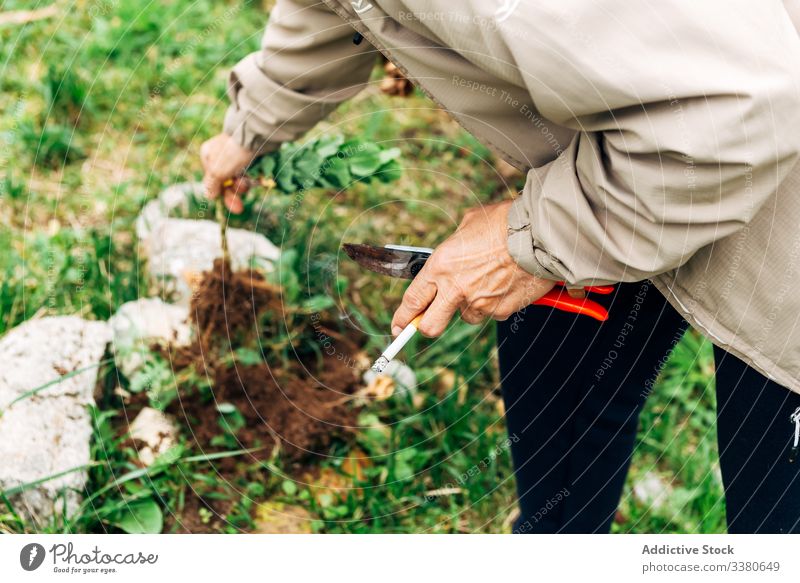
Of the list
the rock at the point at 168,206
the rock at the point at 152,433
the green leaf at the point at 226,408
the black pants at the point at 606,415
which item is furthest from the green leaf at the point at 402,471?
the rock at the point at 168,206

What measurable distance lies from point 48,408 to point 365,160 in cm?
87

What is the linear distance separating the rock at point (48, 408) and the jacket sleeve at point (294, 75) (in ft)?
Result: 2.05

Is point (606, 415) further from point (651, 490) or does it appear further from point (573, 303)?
point (651, 490)

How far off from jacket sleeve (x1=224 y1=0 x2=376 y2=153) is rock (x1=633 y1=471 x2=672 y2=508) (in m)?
1.23

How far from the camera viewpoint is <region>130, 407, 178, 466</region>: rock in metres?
1.93

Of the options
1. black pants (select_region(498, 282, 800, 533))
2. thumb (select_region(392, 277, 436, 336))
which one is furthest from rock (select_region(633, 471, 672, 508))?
thumb (select_region(392, 277, 436, 336))

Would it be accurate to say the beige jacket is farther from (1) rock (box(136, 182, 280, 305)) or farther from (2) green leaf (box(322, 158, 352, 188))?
(1) rock (box(136, 182, 280, 305))

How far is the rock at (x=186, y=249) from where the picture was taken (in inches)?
87.0

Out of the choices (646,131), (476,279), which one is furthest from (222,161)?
(646,131)

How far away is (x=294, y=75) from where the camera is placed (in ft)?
5.19

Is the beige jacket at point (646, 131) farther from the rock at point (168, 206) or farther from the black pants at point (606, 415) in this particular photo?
the rock at point (168, 206)

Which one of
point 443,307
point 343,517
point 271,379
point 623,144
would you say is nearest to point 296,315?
point 271,379

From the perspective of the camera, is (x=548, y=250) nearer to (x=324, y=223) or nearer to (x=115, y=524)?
(x=115, y=524)

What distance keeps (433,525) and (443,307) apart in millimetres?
880
